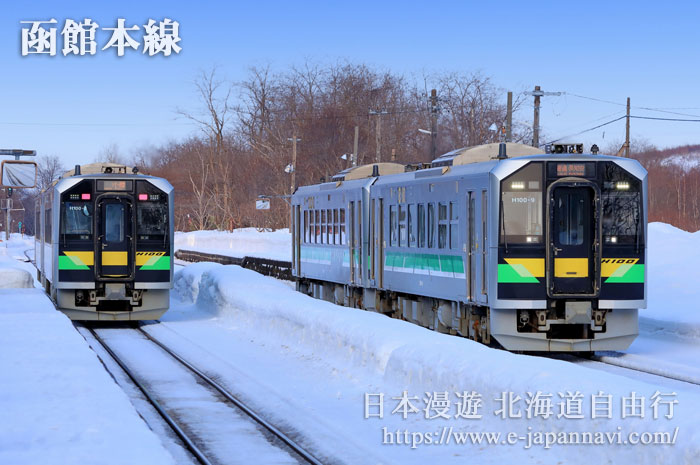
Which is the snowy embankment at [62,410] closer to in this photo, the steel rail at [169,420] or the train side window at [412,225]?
the steel rail at [169,420]

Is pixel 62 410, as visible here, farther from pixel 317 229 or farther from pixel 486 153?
pixel 317 229

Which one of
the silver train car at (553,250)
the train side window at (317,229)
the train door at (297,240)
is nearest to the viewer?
the silver train car at (553,250)

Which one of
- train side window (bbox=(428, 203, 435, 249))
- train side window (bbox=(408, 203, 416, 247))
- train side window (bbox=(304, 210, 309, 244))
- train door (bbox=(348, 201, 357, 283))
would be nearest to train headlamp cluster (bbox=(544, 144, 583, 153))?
train side window (bbox=(428, 203, 435, 249))

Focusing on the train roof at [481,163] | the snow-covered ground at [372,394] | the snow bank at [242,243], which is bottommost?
the snow-covered ground at [372,394]

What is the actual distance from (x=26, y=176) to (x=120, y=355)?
46.5 feet

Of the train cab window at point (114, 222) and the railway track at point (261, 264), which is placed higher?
the train cab window at point (114, 222)

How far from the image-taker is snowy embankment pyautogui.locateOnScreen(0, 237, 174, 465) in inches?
337

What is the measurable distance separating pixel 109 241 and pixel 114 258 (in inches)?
14.7

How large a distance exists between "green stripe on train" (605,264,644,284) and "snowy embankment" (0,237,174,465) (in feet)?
25.9

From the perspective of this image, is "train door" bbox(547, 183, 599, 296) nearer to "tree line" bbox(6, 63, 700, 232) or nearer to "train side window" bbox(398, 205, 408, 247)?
"train side window" bbox(398, 205, 408, 247)

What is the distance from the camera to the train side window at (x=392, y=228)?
22.3 metres

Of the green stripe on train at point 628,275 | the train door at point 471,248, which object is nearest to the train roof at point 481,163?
the train door at point 471,248

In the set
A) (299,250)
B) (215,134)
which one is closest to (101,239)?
(299,250)

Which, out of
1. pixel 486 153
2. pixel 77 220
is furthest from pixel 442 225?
pixel 77 220
